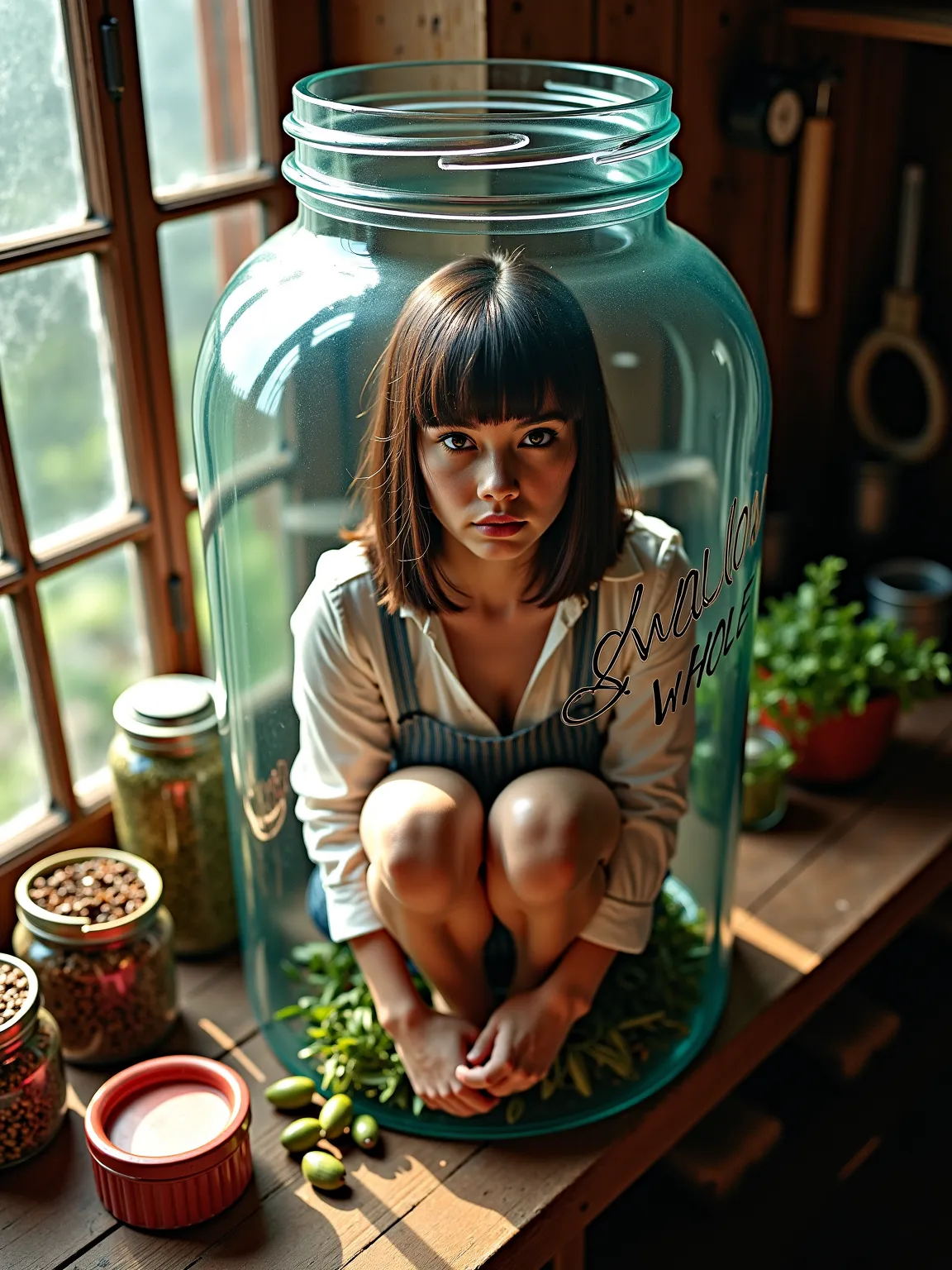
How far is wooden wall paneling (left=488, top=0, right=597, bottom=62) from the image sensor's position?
1.23 meters

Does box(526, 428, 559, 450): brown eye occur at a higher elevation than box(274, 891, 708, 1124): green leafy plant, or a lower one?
higher

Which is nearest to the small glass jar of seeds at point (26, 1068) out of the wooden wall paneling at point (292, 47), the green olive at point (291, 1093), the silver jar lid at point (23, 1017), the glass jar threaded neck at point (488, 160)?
the silver jar lid at point (23, 1017)

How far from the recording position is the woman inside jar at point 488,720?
3.23 ft

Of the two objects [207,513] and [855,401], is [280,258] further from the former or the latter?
[855,401]

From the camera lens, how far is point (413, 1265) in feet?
3.37

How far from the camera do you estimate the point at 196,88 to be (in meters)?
1.31

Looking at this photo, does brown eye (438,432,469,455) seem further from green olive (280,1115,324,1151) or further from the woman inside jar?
green olive (280,1115,324,1151)

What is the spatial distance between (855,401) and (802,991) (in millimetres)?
786

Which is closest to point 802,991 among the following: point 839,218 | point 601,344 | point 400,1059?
point 400,1059

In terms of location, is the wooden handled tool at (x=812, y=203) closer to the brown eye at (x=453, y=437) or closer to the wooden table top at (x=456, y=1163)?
the wooden table top at (x=456, y=1163)

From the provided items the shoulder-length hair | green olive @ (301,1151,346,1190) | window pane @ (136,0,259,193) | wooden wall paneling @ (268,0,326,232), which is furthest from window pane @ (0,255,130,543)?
green olive @ (301,1151,346,1190)

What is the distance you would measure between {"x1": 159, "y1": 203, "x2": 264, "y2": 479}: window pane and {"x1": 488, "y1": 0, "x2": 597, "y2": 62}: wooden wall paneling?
0.90ft

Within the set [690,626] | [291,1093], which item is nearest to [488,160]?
[690,626]

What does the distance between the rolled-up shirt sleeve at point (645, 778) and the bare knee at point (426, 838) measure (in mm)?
117
